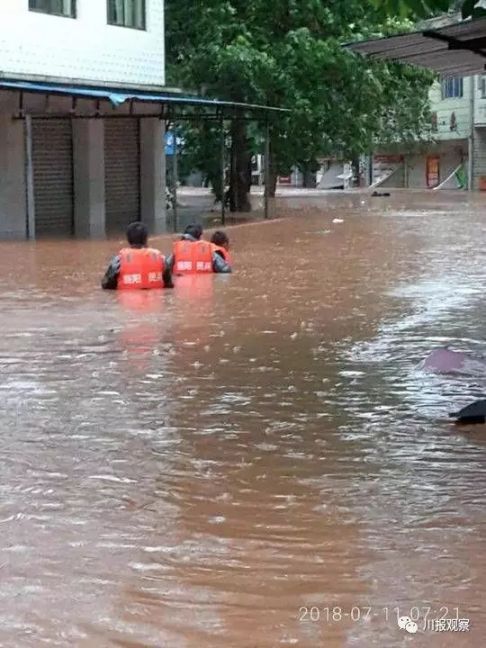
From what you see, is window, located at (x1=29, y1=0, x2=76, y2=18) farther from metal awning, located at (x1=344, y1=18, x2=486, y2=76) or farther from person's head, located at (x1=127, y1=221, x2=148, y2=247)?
metal awning, located at (x1=344, y1=18, x2=486, y2=76)

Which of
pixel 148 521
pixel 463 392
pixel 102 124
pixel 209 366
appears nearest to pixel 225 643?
pixel 148 521

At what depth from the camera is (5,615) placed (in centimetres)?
418

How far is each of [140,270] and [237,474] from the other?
24.7ft

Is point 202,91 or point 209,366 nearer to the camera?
point 209,366

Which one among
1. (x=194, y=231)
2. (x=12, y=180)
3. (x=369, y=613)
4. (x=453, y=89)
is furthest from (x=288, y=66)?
(x=453, y=89)

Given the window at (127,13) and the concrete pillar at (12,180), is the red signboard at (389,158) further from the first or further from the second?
the concrete pillar at (12,180)

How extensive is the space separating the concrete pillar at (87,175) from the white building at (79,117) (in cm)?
2

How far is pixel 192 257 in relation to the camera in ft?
47.8

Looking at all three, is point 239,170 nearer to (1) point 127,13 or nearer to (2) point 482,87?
(1) point 127,13

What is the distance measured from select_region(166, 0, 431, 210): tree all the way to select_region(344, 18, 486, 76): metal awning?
659 inches

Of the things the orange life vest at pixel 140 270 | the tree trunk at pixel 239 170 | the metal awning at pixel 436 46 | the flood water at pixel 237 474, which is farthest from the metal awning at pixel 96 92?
the metal awning at pixel 436 46

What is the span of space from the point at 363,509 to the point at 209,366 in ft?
12.0

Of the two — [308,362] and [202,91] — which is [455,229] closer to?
[202,91]

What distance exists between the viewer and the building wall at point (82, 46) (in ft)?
68.6
